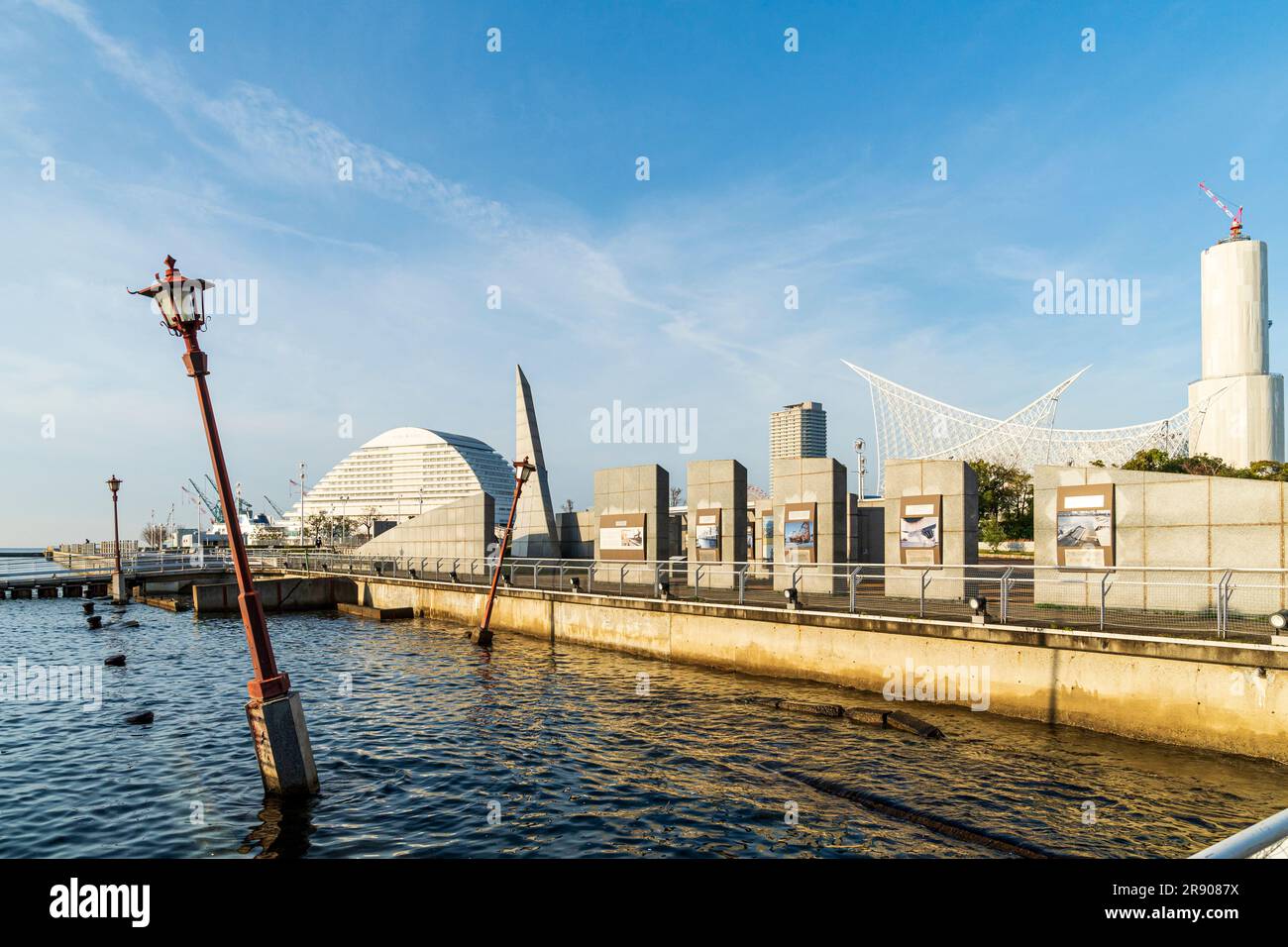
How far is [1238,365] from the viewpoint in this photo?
188m

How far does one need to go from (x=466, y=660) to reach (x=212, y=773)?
12139 millimetres

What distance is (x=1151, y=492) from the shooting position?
18828mm

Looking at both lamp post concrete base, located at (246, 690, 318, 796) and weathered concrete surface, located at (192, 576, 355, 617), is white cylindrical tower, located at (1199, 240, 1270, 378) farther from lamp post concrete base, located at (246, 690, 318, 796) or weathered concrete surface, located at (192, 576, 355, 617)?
lamp post concrete base, located at (246, 690, 318, 796)

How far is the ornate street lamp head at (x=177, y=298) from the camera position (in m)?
11.0

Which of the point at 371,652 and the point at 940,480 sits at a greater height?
the point at 940,480

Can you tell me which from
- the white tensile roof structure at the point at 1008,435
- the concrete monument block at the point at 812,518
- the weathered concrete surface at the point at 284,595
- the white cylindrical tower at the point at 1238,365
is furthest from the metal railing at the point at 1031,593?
the white cylindrical tower at the point at 1238,365

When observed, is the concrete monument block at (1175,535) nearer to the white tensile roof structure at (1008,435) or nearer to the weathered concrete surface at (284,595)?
the weathered concrete surface at (284,595)

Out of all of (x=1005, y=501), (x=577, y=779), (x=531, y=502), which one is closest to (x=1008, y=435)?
(x=1005, y=501)

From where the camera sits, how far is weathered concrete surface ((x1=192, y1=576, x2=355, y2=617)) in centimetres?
3978

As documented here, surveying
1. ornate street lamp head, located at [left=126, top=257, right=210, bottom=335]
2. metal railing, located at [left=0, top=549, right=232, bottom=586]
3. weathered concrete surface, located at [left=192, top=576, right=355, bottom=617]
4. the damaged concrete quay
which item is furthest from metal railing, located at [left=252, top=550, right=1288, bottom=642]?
metal railing, located at [left=0, top=549, right=232, bottom=586]

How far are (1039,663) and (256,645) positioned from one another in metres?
15.3

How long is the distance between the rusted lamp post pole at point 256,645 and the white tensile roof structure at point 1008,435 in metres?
110
